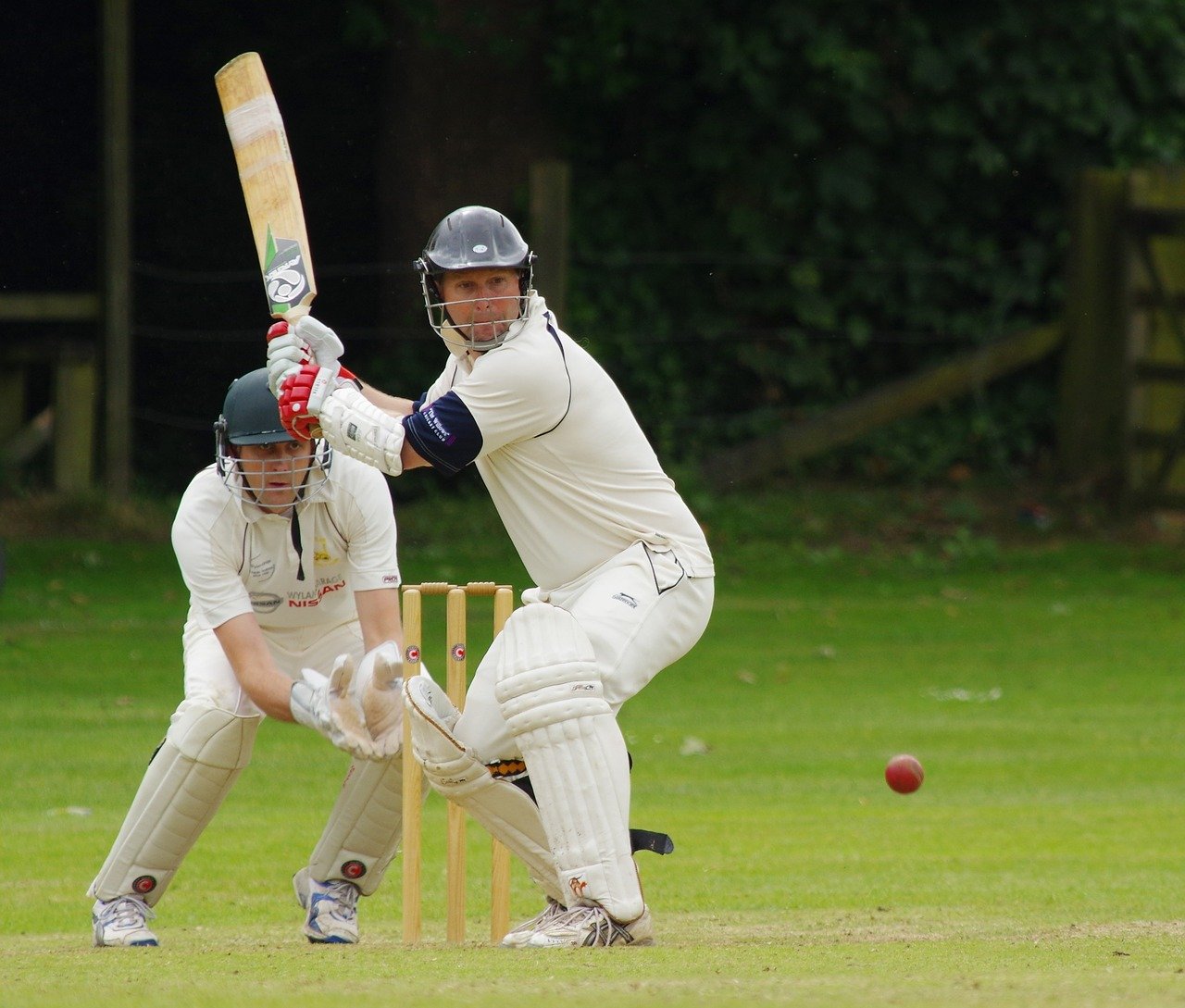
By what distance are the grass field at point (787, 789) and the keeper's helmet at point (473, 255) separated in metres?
1.17

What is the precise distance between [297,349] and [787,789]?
2666mm

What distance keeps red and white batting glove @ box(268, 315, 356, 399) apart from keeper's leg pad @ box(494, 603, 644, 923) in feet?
2.34

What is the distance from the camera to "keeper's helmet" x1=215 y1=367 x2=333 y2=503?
4.34m

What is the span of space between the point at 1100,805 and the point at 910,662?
2418 millimetres

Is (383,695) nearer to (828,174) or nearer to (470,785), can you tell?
(470,785)

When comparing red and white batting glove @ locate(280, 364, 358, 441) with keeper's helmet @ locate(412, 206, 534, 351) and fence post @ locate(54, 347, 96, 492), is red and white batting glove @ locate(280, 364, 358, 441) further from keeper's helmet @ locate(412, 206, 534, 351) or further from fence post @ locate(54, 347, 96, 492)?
fence post @ locate(54, 347, 96, 492)

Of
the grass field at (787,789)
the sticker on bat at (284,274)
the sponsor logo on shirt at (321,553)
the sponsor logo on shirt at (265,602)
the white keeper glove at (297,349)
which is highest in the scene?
the sticker on bat at (284,274)

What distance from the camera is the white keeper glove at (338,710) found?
4.17m

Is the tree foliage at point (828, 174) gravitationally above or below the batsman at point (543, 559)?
above

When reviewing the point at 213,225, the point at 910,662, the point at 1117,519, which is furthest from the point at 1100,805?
the point at 213,225

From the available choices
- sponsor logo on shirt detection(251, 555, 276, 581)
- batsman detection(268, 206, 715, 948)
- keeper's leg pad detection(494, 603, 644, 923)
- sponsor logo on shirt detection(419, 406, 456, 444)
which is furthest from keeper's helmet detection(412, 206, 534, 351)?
sponsor logo on shirt detection(251, 555, 276, 581)

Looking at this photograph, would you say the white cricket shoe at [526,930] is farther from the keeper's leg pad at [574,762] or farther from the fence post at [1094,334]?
the fence post at [1094,334]

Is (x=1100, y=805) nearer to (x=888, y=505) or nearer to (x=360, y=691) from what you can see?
(x=360, y=691)

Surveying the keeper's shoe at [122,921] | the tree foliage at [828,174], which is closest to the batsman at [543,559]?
the keeper's shoe at [122,921]
